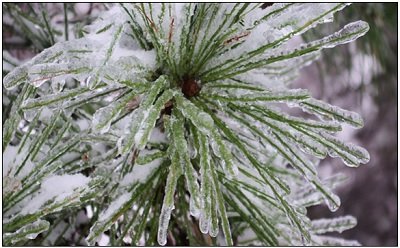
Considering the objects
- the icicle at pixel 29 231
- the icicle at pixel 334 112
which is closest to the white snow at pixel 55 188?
the icicle at pixel 29 231

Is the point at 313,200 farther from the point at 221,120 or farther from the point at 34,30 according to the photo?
the point at 34,30

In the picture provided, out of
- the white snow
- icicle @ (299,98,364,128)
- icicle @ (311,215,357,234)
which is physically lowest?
icicle @ (311,215,357,234)

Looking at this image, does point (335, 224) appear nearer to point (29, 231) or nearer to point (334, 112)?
point (334, 112)

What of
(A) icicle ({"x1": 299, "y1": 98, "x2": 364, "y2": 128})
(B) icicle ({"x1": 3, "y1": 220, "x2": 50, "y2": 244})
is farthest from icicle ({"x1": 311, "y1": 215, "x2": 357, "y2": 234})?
(B) icicle ({"x1": 3, "y1": 220, "x2": 50, "y2": 244})

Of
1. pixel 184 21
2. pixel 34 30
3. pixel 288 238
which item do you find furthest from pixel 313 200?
pixel 34 30

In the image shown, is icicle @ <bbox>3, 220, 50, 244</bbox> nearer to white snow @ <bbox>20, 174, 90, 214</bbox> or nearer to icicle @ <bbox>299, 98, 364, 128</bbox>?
white snow @ <bbox>20, 174, 90, 214</bbox>

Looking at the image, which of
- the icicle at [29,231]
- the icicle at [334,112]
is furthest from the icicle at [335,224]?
the icicle at [29,231]

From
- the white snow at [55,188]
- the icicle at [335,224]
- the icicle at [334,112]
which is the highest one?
the white snow at [55,188]

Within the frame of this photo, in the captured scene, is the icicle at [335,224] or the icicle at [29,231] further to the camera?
the icicle at [335,224]

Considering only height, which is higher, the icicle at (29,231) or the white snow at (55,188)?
the white snow at (55,188)

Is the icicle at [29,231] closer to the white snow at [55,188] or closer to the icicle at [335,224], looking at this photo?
the white snow at [55,188]

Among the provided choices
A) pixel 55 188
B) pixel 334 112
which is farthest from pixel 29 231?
pixel 334 112
